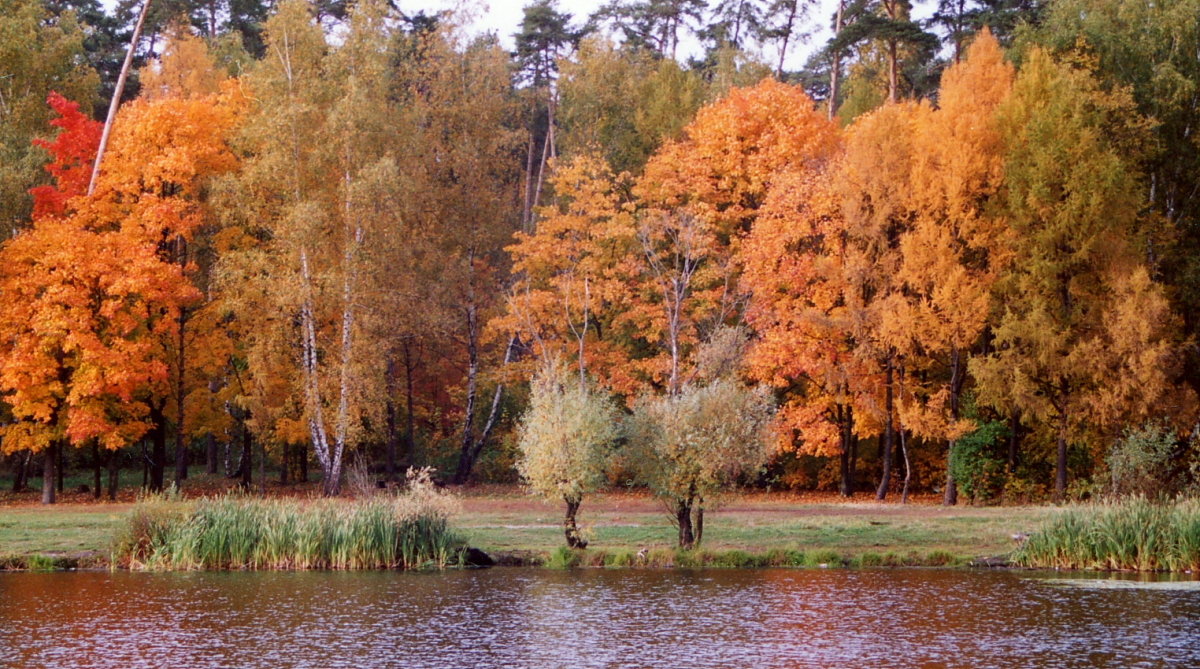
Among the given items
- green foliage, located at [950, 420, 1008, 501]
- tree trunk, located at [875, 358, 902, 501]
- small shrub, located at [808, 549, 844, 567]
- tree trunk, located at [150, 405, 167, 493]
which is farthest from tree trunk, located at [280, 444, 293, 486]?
small shrub, located at [808, 549, 844, 567]

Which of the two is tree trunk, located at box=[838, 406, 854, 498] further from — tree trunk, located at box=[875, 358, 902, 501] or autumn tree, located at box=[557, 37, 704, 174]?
autumn tree, located at box=[557, 37, 704, 174]

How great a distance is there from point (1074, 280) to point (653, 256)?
1415 centimetres

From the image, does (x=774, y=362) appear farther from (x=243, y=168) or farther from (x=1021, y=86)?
(x=243, y=168)

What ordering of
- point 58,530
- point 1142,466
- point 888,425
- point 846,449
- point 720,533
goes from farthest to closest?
point 846,449 → point 888,425 → point 58,530 → point 720,533 → point 1142,466

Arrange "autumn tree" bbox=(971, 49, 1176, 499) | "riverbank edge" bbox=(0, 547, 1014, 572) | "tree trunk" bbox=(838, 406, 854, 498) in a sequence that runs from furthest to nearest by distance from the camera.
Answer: "tree trunk" bbox=(838, 406, 854, 498), "autumn tree" bbox=(971, 49, 1176, 499), "riverbank edge" bbox=(0, 547, 1014, 572)

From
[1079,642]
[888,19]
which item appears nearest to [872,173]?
[888,19]

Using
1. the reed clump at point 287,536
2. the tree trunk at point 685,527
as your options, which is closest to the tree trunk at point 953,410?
the tree trunk at point 685,527

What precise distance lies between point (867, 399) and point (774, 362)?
347cm

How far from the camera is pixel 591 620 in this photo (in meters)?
21.2

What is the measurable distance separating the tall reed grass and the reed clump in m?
13.5

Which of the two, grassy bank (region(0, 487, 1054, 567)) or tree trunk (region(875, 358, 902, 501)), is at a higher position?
tree trunk (region(875, 358, 902, 501))

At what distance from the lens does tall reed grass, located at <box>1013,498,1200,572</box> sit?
26594 mm

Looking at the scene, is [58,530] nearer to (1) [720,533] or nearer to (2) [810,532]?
(1) [720,533]

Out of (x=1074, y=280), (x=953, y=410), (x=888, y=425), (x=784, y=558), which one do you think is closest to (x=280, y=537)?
(x=784, y=558)
